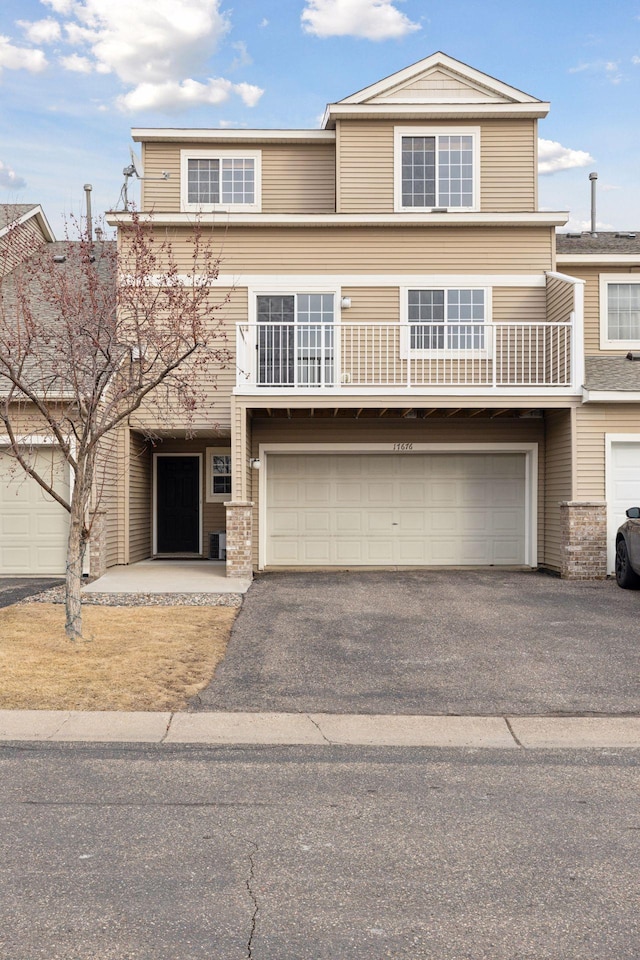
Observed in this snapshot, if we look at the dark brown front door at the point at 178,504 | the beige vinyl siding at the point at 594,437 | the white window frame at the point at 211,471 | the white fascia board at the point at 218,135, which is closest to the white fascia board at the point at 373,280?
the beige vinyl siding at the point at 594,437

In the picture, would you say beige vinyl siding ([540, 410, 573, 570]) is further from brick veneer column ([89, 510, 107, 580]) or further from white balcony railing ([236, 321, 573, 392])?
brick veneer column ([89, 510, 107, 580])

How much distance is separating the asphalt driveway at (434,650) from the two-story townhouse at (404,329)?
8.06ft

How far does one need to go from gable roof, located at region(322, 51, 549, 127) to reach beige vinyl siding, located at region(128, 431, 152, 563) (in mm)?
7815

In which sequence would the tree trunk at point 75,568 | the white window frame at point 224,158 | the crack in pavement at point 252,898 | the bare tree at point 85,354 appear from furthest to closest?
1. the white window frame at point 224,158
2. the tree trunk at point 75,568
3. the bare tree at point 85,354
4. the crack in pavement at point 252,898

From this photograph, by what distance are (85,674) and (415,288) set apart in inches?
423

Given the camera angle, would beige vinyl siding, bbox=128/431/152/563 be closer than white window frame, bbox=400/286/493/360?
No

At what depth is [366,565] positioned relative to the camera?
15.7m

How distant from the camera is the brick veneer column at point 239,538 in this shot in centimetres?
1347

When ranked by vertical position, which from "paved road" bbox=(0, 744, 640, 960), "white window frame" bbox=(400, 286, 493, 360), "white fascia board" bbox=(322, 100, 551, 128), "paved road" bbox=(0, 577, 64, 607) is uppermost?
"white fascia board" bbox=(322, 100, 551, 128)

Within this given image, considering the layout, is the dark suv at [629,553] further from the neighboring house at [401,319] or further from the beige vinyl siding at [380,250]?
the beige vinyl siding at [380,250]

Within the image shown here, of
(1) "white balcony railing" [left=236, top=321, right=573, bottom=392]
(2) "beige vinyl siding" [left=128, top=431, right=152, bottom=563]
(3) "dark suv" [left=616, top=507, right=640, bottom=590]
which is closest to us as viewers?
(3) "dark suv" [left=616, top=507, right=640, bottom=590]

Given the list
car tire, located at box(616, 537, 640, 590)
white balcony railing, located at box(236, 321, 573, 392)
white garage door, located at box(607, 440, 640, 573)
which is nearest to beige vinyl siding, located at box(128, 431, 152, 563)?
white balcony railing, located at box(236, 321, 573, 392)

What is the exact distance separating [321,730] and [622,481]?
9.86 m

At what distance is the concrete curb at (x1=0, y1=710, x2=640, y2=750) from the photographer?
593 centimetres
